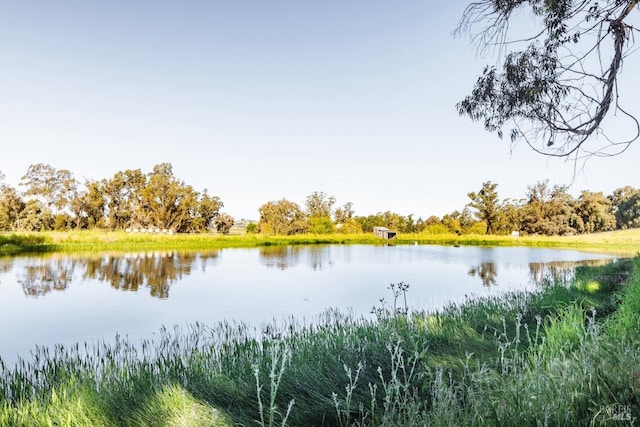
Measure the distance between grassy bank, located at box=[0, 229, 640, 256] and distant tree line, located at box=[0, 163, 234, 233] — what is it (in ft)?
34.3

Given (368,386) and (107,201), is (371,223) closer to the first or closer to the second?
(107,201)

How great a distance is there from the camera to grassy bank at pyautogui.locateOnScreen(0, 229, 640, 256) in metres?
22.0

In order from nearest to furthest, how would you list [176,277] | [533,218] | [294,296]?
[294,296]
[176,277]
[533,218]

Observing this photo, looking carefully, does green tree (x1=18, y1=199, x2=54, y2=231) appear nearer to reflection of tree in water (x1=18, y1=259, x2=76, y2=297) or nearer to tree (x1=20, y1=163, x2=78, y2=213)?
tree (x1=20, y1=163, x2=78, y2=213)

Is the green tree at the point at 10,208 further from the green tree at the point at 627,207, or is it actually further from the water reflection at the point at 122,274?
the green tree at the point at 627,207

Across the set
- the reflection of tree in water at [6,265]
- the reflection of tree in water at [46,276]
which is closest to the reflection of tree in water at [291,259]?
the reflection of tree in water at [46,276]

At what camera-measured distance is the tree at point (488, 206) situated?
150 ft

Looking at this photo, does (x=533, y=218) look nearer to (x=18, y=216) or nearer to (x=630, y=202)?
(x=630, y=202)

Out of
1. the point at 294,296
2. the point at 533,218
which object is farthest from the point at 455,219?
the point at 294,296

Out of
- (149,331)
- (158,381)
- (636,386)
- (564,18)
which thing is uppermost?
(564,18)

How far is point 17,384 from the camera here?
10.5 ft

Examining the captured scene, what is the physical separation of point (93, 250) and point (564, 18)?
23.6 metres

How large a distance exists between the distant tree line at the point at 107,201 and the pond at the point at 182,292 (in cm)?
2516

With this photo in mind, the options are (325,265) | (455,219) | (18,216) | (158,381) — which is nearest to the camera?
(158,381)
